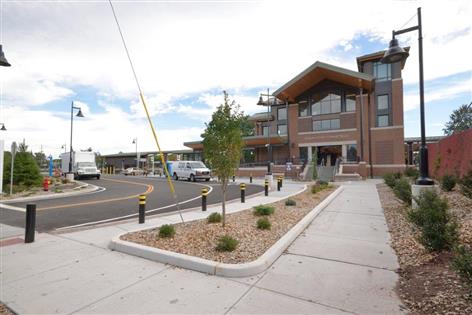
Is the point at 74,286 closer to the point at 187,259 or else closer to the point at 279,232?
the point at 187,259

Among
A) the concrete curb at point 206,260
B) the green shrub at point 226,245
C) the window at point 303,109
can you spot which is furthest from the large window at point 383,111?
the green shrub at point 226,245

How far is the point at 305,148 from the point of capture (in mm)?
37281

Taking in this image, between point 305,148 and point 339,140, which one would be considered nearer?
point 339,140

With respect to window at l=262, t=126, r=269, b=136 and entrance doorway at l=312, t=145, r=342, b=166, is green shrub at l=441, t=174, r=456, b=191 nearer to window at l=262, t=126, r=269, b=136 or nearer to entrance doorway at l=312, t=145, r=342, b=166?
entrance doorway at l=312, t=145, r=342, b=166

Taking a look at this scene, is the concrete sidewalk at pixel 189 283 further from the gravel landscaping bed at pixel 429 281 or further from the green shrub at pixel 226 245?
the green shrub at pixel 226 245

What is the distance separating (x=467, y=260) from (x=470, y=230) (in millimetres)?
3583

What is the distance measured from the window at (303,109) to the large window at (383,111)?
910cm

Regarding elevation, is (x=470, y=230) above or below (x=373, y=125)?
below

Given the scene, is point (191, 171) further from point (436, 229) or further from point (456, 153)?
point (436, 229)

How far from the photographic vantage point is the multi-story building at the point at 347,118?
106ft

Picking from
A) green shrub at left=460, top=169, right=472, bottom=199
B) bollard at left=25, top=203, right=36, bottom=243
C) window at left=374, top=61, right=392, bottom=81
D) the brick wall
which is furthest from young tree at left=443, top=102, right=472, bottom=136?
bollard at left=25, top=203, right=36, bottom=243

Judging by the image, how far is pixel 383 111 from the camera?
33.7 meters

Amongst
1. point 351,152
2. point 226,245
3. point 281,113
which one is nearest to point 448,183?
point 226,245

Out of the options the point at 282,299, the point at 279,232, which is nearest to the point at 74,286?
the point at 282,299
